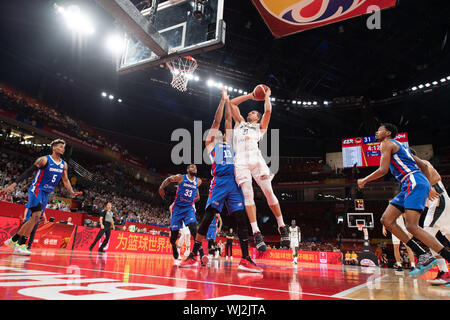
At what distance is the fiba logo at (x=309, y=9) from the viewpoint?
7074 mm

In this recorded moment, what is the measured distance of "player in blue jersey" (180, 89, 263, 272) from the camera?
3.85 metres

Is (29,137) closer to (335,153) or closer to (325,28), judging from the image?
(325,28)

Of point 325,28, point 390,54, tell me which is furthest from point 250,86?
point 390,54

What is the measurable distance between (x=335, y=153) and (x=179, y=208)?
84.5 ft

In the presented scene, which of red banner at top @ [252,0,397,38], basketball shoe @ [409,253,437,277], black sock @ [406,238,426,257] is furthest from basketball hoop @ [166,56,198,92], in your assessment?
basketball shoe @ [409,253,437,277]

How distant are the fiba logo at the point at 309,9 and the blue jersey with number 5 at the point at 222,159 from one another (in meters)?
5.05

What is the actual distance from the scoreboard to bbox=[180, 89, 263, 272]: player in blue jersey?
56.0 feet

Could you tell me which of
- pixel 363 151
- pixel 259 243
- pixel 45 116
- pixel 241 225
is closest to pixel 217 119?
pixel 241 225

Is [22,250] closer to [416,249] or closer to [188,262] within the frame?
[188,262]

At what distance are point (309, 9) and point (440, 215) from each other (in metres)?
5.67

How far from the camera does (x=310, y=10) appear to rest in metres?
7.30

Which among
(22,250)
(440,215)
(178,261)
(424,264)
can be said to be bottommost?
(178,261)

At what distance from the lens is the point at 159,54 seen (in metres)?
5.90

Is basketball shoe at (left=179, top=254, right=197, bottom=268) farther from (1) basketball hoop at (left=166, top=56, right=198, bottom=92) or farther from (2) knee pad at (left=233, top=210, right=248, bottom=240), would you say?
(1) basketball hoop at (left=166, top=56, right=198, bottom=92)
